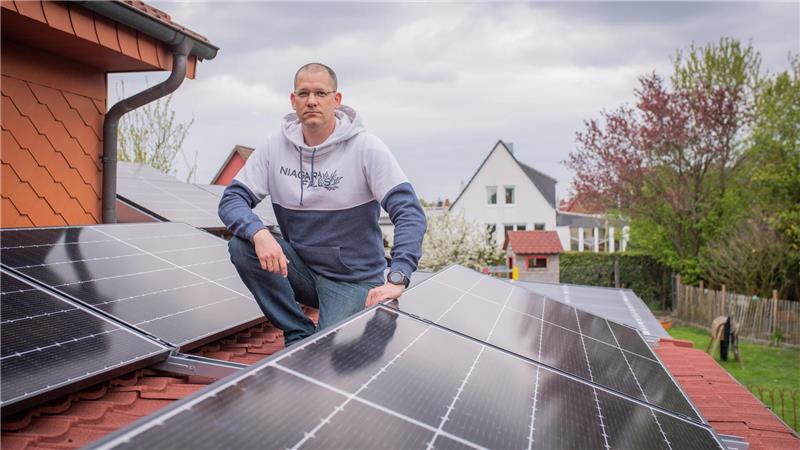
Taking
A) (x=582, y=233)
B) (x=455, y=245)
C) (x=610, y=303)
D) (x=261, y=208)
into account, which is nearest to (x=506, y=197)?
(x=582, y=233)

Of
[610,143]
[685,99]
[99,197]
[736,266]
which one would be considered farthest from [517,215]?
[99,197]

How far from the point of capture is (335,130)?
3.89 metres

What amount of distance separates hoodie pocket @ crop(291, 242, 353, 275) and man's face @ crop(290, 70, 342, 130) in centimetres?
67

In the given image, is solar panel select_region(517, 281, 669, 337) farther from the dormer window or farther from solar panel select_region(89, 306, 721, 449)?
the dormer window

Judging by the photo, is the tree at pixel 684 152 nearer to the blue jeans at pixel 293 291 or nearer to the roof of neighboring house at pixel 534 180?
the roof of neighboring house at pixel 534 180

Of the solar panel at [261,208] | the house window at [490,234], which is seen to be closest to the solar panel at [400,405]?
the solar panel at [261,208]

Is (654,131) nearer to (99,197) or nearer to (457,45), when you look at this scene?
(457,45)

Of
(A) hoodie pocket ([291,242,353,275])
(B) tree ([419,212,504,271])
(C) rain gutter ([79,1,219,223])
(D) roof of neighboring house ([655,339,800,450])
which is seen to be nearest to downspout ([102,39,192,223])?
(C) rain gutter ([79,1,219,223])

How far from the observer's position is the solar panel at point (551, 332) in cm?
335

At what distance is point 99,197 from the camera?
25.5 feet

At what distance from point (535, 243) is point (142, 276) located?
108 feet

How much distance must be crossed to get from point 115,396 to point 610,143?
34.4 metres

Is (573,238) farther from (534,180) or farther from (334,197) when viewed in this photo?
(334,197)

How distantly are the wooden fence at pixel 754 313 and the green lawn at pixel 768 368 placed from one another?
0.71 m
